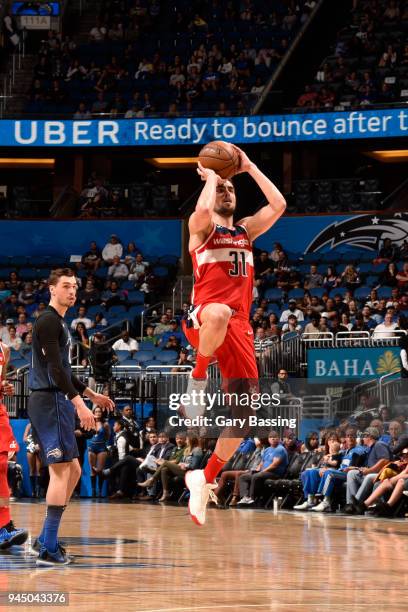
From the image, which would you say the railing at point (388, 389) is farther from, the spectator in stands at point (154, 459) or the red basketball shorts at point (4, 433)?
the red basketball shorts at point (4, 433)

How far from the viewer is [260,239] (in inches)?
1045

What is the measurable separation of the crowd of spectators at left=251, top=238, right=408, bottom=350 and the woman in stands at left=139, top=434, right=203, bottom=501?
98.7 inches

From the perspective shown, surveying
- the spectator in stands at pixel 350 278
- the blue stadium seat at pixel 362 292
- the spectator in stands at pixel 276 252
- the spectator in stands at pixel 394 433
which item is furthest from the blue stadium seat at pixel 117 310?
the spectator in stands at pixel 394 433

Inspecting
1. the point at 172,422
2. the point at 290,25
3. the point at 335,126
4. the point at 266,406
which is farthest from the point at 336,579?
the point at 290,25

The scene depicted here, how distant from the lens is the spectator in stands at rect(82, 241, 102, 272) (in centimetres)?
2586

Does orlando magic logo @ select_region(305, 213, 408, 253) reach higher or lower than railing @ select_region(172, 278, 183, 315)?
higher

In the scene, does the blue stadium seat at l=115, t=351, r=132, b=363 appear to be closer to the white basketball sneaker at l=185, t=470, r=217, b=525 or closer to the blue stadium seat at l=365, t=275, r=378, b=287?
the blue stadium seat at l=365, t=275, r=378, b=287

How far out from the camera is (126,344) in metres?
21.6

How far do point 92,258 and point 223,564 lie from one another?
1747 cm

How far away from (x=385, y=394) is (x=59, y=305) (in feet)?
29.4

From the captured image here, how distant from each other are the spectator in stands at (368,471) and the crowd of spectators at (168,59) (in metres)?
12.0

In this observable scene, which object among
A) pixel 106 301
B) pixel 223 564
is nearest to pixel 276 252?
pixel 106 301

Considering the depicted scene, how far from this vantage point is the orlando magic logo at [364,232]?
2502 cm

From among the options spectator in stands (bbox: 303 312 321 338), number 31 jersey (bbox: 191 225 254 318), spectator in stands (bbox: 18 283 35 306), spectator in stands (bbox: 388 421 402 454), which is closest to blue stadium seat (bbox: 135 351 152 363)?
spectator in stands (bbox: 303 312 321 338)
